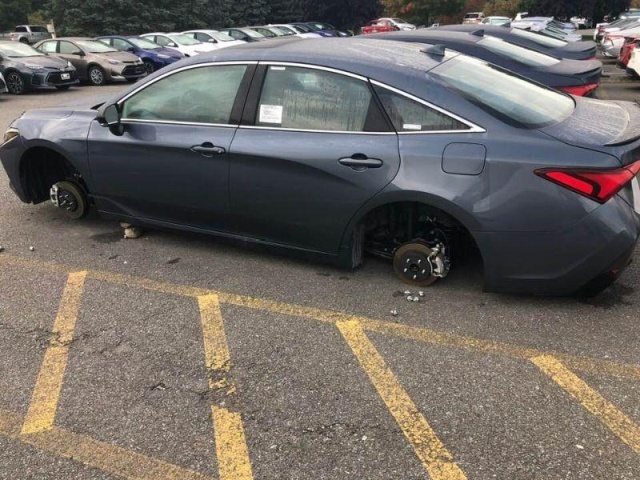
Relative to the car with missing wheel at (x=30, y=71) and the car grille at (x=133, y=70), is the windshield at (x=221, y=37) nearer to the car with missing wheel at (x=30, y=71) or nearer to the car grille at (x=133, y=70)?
the car grille at (x=133, y=70)

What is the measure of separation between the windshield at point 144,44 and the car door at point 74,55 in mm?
2562

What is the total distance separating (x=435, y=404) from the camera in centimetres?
264

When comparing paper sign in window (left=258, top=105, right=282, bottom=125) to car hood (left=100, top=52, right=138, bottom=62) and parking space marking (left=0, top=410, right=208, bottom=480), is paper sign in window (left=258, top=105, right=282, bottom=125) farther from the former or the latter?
car hood (left=100, top=52, right=138, bottom=62)

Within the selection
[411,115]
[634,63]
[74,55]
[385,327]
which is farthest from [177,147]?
[74,55]

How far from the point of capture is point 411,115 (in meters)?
3.43

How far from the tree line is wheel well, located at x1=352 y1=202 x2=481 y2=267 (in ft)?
109

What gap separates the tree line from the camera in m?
32.5

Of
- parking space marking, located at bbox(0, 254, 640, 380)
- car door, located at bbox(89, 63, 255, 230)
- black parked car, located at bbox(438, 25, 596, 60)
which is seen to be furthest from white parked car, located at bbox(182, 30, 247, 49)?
parking space marking, located at bbox(0, 254, 640, 380)

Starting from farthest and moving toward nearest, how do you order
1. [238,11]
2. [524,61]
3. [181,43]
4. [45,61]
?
[238,11]
[181,43]
[45,61]
[524,61]

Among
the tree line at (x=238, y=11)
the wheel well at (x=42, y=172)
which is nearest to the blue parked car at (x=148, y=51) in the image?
the tree line at (x=238, y=11)

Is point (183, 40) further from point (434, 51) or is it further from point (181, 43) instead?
point (434, 51)

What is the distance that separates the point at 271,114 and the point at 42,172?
2.50m

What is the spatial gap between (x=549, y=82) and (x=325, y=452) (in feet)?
16.9

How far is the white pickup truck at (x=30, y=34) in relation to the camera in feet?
123
